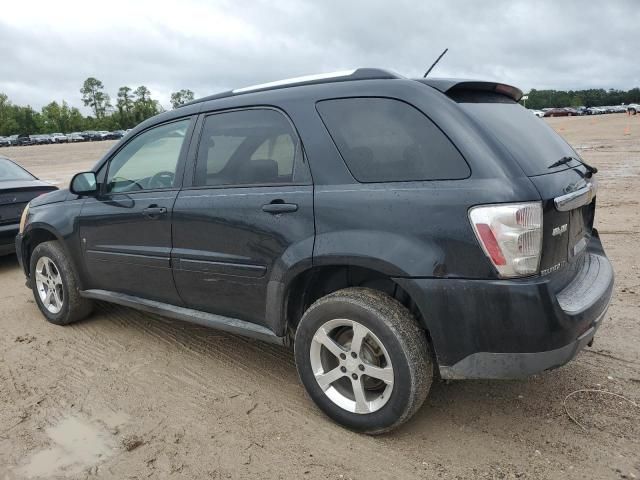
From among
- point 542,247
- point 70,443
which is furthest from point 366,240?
point 70,443

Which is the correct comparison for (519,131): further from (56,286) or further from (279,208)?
(56,286)

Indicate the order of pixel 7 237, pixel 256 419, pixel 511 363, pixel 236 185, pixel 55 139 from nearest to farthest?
1. pixel 511 363
2. pixel 256 419
3. pixel 236 185
4. pixel 7 237
5. pixel 55 139

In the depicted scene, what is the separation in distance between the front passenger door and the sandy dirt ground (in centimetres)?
57

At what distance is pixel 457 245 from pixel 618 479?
128 cm

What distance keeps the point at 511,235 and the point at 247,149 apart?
1691mm

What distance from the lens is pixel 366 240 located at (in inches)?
108

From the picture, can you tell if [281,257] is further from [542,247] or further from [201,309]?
[542,247]

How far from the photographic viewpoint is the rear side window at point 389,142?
266 centimetres

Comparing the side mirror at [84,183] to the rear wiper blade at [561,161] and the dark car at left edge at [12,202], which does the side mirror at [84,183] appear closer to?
the dark car at left edge at [12,202]

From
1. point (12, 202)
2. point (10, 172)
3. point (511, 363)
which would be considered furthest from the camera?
point (10, 172)

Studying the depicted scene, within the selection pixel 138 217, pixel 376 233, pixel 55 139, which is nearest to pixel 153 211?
pixel 138 217

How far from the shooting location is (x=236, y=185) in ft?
11.0

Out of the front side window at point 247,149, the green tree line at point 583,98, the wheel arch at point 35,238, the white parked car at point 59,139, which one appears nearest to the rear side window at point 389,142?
the front side window at point 247,149

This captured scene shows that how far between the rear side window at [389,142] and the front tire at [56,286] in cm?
275
